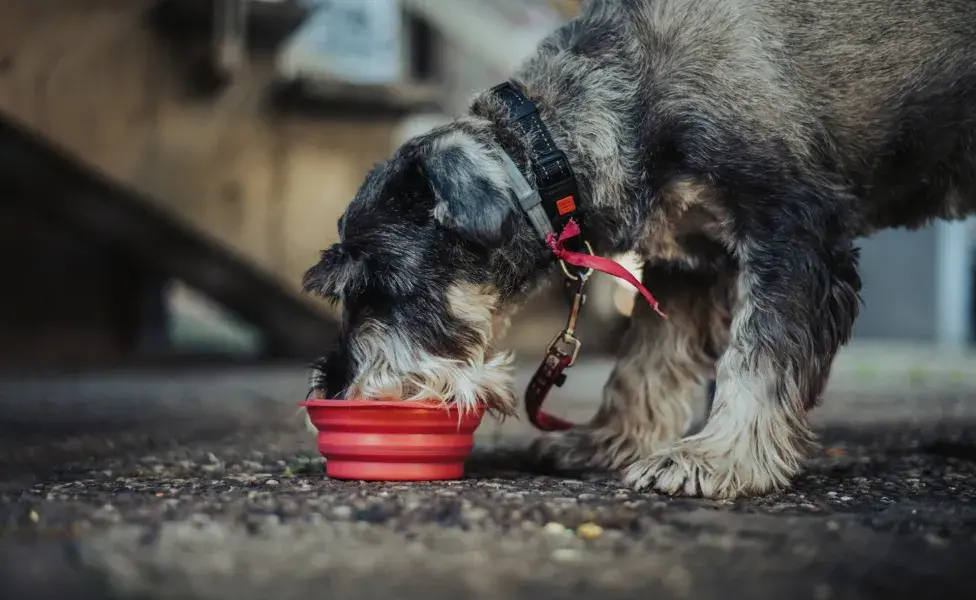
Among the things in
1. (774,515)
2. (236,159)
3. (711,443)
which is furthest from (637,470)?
(236,159)

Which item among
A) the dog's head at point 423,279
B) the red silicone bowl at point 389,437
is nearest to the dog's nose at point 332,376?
the dog's head at point 423,279

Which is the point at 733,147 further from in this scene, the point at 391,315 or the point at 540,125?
→ the point at 391,315

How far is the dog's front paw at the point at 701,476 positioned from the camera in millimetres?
2672

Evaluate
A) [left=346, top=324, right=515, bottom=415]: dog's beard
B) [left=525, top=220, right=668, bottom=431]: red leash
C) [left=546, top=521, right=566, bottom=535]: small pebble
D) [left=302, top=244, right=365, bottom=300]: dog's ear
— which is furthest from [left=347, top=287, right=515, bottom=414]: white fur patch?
[left=546, top=521, right=566, bottom=535]: small pebble

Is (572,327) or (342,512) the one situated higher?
(572,327)

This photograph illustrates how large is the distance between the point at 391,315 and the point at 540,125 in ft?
2.34

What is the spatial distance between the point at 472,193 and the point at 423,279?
0.97 ft

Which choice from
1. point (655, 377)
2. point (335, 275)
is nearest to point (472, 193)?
point (335, 275)

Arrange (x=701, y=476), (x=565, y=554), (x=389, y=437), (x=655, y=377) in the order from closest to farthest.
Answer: (x=565, y=554) < (x=701, y=476) < (x=389, y=437) < (x=655, y=377)

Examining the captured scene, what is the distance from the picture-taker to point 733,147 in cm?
280

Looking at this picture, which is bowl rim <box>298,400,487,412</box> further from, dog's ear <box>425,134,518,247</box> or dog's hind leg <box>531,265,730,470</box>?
dog's hind leg <box>531,265,730,470</box>

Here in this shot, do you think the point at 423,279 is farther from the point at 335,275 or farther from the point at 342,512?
the point at 342,512

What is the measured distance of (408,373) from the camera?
2.90 metres

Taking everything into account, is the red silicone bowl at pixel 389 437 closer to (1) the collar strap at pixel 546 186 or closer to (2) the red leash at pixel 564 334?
(2) the red leash at pixel 564 334
